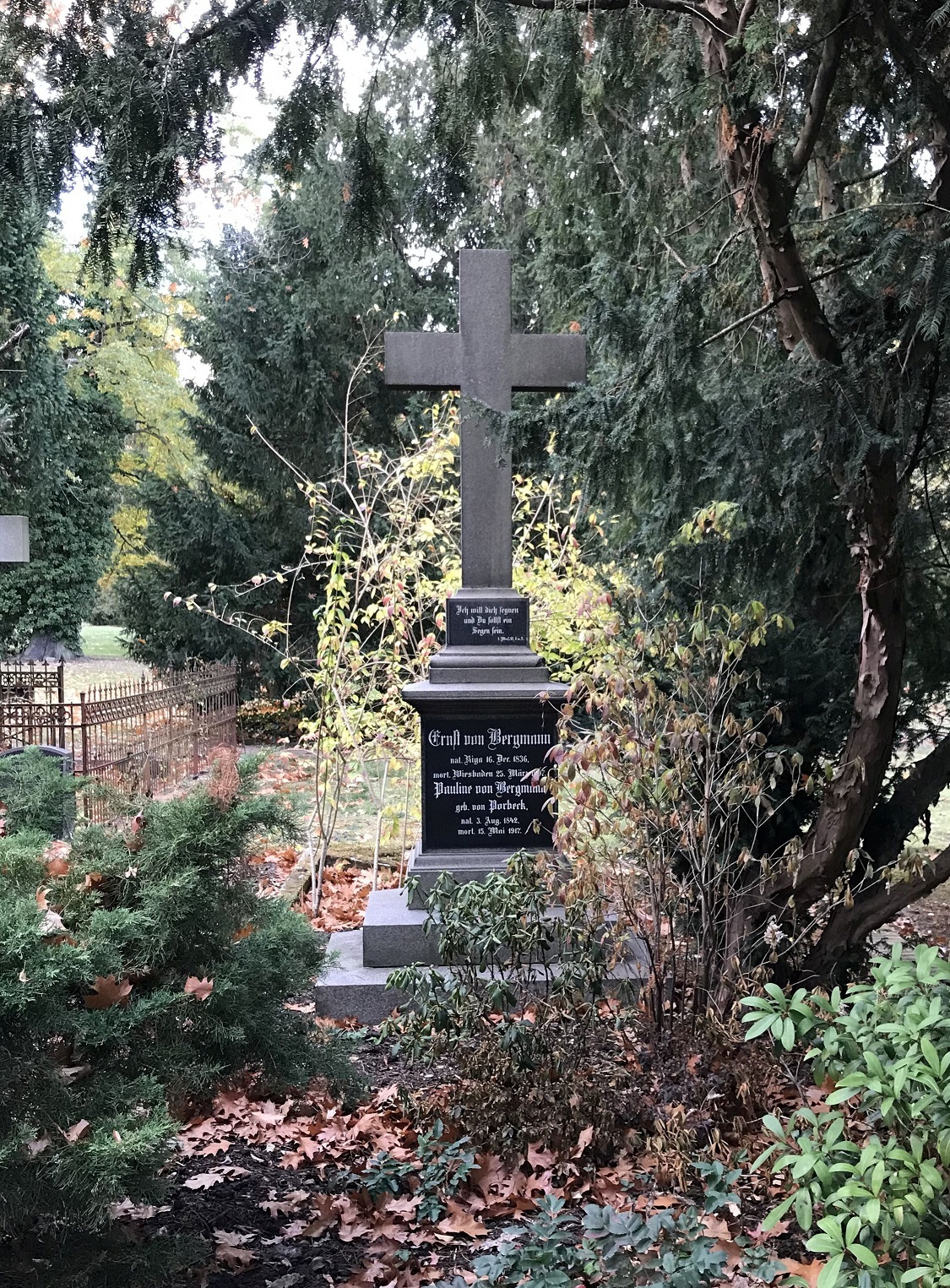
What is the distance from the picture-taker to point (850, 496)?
3.96 meters

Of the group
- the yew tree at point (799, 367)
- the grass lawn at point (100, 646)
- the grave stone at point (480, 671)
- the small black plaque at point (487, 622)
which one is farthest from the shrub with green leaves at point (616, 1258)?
the grass lawn at point (100, 646)

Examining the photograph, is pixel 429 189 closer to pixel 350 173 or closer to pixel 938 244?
pixel 350 173

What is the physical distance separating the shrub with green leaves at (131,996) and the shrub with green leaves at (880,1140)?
121 centimetres

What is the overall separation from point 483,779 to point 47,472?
14411 millimetres

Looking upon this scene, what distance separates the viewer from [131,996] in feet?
8.14

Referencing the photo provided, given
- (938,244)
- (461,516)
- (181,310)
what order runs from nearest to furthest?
(938,244) → (461,516) → (181,310)

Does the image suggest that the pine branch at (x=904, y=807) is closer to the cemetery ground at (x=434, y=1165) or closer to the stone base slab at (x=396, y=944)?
the cemetery ground at (x=434, y=1165)

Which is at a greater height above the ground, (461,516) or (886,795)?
(461,516)

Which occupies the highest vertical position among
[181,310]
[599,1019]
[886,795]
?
[181,310]

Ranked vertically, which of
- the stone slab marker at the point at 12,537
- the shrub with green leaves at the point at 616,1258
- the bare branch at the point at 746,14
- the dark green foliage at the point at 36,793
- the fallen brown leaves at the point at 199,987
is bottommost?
the shrub with green leaves at the point at 616,1258

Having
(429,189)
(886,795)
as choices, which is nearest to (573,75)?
(429,189)

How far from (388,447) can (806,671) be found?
11.3 m

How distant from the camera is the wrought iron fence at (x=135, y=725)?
9.45m

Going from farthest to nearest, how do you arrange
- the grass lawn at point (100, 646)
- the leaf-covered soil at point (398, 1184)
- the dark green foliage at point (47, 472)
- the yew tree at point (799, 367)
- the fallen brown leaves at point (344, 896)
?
the grass lawn at point (100, 646)
the dark green foliage at point (47, 472)
the fallen brown leaves at point (344, 896)
the yew tree at point (799, 367)
the leaf-covered soil at point (398, 1184)
